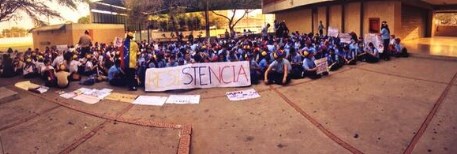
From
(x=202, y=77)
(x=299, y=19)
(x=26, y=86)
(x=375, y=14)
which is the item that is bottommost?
(x=26, y=86)

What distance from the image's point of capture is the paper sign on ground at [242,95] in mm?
10109

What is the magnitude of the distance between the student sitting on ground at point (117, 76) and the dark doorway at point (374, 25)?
14.3 meters

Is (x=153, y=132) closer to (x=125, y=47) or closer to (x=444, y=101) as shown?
(x=125, y=47)

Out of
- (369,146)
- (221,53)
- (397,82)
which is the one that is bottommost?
(369,146)

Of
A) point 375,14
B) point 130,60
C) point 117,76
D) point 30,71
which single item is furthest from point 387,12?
point 30,71

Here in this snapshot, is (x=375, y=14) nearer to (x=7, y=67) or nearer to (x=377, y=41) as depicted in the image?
(x=377, y=41)

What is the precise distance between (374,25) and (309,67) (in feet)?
34.8

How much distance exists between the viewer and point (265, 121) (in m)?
8.30

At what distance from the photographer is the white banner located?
11234mm

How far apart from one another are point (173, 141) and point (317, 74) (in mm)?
6184

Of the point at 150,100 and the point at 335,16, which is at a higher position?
the point at 335,16

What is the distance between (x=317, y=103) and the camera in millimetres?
9359

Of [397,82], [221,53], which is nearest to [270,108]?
[397,82]

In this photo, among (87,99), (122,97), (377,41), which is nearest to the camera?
(87,99)
